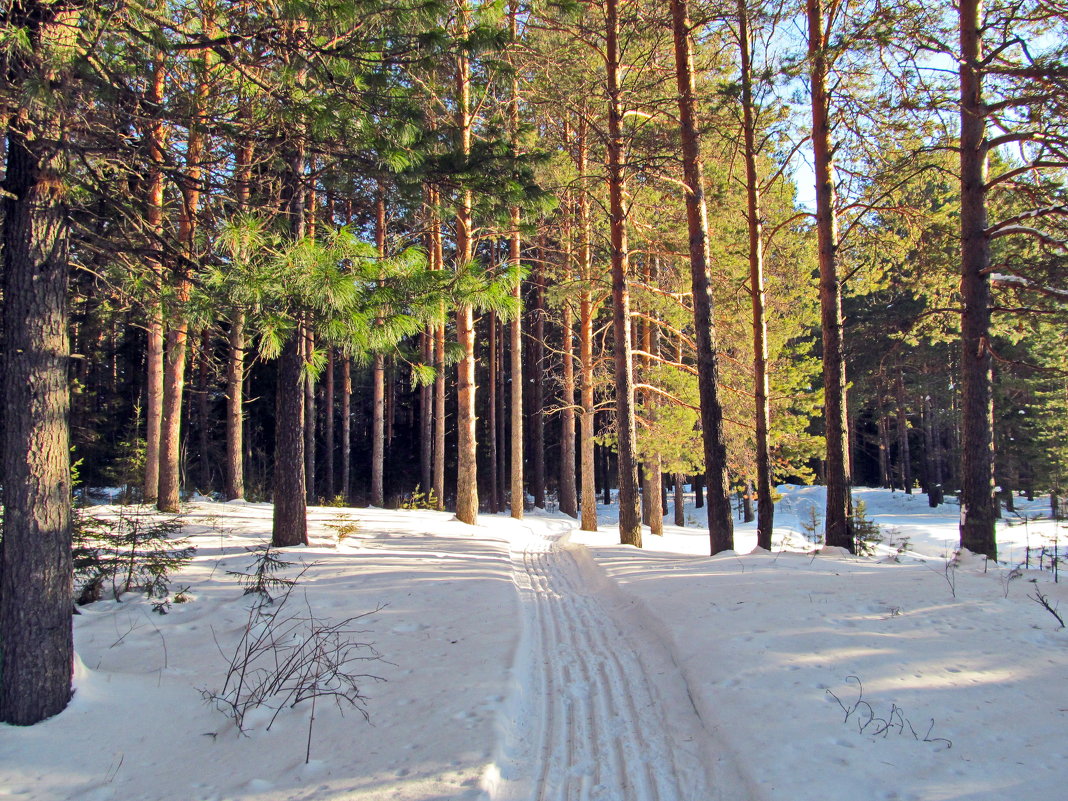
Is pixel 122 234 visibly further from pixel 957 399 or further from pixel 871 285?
pixel 957 399

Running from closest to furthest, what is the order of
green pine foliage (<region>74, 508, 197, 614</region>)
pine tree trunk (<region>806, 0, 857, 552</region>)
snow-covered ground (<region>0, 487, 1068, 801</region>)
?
1. snow-covered ground (<region>0, 487, 1068, 801</region>)
2. green pine foliage (<region>74, 508, 197, 614</region>)
3. pine tree trunk (<region>806, 0, 857, 552</region>)

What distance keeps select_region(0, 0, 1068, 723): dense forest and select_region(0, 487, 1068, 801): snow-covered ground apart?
40.2 inches

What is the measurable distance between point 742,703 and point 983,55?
9.85m

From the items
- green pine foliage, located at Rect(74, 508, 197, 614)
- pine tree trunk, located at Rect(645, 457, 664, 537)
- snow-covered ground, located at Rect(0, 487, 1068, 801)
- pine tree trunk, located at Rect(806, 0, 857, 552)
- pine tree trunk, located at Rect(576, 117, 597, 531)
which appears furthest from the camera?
pine tree trunk, located at Rect(645, 457, 664, 537)

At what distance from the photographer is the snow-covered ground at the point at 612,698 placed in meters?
3.26

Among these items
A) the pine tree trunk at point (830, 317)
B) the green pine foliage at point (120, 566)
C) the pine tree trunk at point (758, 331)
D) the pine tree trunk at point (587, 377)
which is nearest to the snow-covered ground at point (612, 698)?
the green pine foliage at point (120, 566)

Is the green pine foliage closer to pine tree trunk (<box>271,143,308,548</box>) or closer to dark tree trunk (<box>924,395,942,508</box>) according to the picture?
pine tree trunk (<box>271,143,308,548</box>)

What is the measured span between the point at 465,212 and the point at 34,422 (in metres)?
4.95

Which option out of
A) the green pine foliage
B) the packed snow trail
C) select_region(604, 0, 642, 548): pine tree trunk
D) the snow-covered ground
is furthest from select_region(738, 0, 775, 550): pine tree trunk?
the green pine foliage

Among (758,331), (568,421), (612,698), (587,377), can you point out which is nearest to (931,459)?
(568,421)

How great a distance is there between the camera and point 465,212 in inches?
293

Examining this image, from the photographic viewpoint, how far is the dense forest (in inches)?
160

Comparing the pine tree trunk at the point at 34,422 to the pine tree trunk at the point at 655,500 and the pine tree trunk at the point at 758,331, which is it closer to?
the pine tree trunk at the point at 758,331

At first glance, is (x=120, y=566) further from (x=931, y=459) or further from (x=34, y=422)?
(x=931, y=459)
